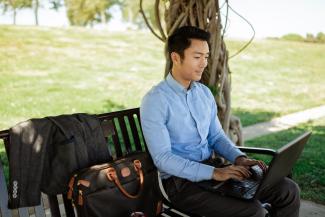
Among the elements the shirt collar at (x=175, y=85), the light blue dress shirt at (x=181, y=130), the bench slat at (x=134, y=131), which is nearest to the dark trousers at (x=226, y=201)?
the light blue dress shirt at (x=181, y=130)

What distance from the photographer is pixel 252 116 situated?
29.6 feet

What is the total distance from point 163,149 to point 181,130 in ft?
0.80

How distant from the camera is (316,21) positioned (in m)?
22.8

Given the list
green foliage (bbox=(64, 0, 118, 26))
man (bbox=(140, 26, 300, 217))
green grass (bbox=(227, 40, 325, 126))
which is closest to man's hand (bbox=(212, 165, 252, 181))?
man (bbox=(140, 26, 300, 217))

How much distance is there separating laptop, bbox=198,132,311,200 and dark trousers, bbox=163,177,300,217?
0.15ft

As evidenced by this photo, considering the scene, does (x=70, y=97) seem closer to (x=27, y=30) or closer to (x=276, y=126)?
(x=276, y=126)

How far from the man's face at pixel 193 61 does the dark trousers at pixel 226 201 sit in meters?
0.72

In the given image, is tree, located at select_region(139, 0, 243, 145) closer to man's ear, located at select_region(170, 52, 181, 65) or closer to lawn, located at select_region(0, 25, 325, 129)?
man's ear, located at select_region(170, 52, 181, 65)

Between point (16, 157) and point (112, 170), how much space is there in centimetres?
53

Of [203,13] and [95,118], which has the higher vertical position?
[203,13]

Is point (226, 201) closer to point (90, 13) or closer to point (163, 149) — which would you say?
point (163, 149)

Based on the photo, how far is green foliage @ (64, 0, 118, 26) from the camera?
22109 mm

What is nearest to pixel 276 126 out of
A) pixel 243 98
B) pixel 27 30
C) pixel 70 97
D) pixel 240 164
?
pixel 243 98

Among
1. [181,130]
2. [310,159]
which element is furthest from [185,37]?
[310,159]
